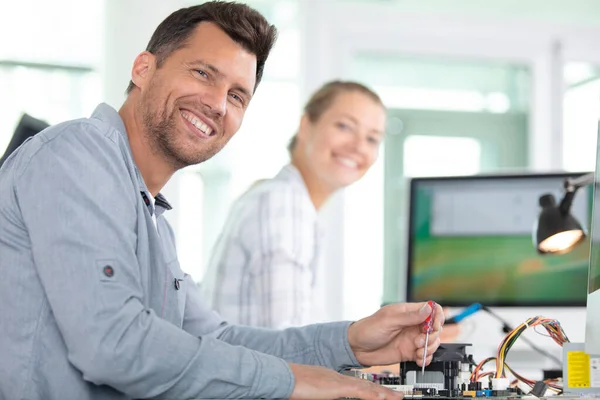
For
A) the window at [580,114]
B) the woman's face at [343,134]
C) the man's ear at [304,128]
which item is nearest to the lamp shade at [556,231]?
the woman's face at [343,134]

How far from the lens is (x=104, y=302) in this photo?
1143mm

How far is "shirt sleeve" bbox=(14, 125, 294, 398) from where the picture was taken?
1137 mm

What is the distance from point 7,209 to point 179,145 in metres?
0.36

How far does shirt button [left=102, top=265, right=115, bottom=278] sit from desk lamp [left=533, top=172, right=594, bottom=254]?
1.06m

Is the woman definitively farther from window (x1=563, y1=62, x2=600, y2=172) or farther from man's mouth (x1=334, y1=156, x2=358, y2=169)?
window (x1=563, y1=62, x2=600, y2=172)

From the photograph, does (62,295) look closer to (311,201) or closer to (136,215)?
(136,215)

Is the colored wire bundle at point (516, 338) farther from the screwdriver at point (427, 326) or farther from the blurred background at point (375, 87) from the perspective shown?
the blurred background at point (375, 87)

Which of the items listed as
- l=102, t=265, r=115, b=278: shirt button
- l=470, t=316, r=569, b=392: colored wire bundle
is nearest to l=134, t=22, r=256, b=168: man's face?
l=102, t=265, r=115, b=278: shirt button

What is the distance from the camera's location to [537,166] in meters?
4.71

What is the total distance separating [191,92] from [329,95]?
1389 millimetres

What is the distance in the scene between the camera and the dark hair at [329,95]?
286 cm

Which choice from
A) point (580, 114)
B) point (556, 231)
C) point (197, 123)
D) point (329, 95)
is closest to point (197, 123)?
point (197, 123)

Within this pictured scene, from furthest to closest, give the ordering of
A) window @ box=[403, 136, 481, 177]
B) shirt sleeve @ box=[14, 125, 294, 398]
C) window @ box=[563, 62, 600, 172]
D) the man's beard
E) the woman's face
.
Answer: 1. window @ box=[563, 62, 600, 172]
2. window @ box=[403, 136, 481, 177]
3. the woman's face
4. the man's beard
5. shirt sleeve @ box=[14, 125, 294, 398]

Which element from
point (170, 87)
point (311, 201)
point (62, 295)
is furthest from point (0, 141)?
point (62, 295)
